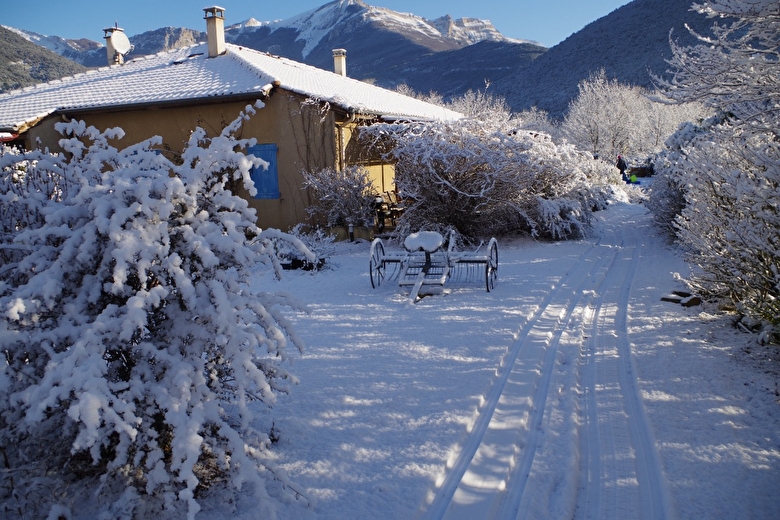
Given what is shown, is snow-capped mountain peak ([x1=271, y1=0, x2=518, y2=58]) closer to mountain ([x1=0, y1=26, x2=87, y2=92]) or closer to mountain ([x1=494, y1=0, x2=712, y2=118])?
mountain ([x1=494, y1=0, x2=712, y2=118])

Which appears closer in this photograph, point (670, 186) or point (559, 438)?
point (559, 438)

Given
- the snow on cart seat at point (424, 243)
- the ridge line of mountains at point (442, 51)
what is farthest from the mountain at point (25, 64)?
the snow on cart seat at point (424, 243)

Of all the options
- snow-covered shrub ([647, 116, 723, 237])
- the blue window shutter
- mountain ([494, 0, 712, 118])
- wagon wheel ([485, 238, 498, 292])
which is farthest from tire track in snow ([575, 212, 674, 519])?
mountain ([494, 0, 712, 118])

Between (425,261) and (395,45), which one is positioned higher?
(395,45)

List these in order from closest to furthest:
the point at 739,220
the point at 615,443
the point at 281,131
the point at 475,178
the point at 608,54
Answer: the point at 615,443, the point at 739,220, the point at 475,178, the point at 281,131, the point at 608,54

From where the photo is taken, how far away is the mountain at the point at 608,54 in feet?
170

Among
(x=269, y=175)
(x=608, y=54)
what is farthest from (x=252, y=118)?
(x=608, y=54)

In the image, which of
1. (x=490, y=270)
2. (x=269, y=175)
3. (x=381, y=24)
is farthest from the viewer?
(x=381, y=24)

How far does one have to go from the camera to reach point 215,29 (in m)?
17.5

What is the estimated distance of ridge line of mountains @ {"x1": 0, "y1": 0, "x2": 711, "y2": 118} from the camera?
48906 mm

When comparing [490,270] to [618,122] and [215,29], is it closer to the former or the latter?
[215,29]

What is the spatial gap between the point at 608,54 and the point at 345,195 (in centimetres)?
5447

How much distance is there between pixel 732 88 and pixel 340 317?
195 inches

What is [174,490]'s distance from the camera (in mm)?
3016
